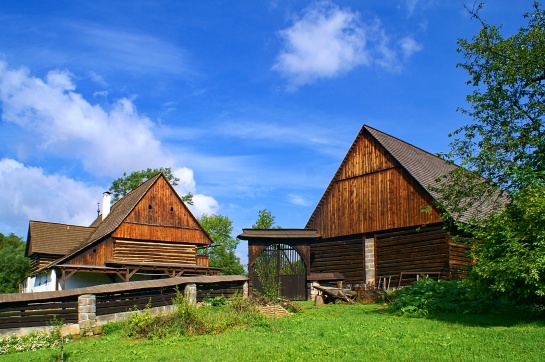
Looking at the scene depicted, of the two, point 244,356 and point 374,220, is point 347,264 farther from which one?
point 244,356

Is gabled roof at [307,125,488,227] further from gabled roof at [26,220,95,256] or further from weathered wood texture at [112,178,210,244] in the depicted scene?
gabled roof at [26,220,95,256]

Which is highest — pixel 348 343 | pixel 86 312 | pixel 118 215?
pixel 118 215

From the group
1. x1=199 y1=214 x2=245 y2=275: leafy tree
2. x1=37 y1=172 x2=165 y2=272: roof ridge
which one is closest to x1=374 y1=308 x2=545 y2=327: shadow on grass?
x1=37 y1=172 x2=165 y2=272: roof ridge

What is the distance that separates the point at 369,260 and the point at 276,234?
5217 mm

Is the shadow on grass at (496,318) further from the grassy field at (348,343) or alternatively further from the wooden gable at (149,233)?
the wooden gable at (149,233)

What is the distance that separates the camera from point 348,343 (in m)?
11.4

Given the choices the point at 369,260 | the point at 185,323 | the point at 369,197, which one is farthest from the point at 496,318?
the point at 369,197

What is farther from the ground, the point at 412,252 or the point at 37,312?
the point at 412,252

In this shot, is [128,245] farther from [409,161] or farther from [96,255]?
[409,161]

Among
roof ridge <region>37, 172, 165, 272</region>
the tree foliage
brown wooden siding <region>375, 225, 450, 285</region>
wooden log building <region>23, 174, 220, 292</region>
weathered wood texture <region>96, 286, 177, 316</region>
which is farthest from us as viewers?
roof ridge <region>37, 172, 165, 272</region>

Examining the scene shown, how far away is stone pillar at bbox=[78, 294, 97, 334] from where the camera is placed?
15344 mm

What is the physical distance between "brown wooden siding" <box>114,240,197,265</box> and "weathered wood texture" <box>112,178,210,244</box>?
1.29ft

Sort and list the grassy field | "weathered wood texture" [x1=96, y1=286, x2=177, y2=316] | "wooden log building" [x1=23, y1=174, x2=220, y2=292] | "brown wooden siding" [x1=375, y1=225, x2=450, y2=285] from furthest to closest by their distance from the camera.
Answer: "wooden log building" [x1=23, y1=174, x2=220, y2=292]
"brown wooden siding" [x1=375, y1=225, x2=450, y2=285]
"weathered wood texture" [x1=96, y1=286, x2=177, y2=316]
the grassy field

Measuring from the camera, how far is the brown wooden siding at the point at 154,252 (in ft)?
109
